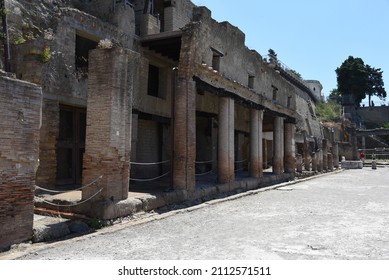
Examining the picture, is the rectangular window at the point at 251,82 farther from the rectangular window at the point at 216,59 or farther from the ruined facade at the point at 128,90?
the rectangular window at the point at 216,59

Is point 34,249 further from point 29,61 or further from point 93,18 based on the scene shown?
point 93,18

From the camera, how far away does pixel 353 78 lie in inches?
2628

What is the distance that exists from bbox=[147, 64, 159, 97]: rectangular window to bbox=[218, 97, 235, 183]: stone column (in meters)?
2.98

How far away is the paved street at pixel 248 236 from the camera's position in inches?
215

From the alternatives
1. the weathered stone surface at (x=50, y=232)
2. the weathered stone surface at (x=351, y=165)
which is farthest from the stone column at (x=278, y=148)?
the weathered stone surface at (x=351, y=165)

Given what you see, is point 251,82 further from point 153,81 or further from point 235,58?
point 153,81

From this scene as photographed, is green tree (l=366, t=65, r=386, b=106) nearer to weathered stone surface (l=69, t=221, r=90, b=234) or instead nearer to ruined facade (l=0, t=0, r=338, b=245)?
ruined facade (l=0, t=0, r=338, b=245)

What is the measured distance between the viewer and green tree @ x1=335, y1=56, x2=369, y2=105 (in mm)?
66750

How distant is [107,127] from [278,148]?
40.7ft

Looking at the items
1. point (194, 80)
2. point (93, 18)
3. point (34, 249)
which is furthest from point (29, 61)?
point (34, 249)

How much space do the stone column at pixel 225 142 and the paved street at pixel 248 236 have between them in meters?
2.57

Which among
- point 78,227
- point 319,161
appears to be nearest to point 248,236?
point 78,227
